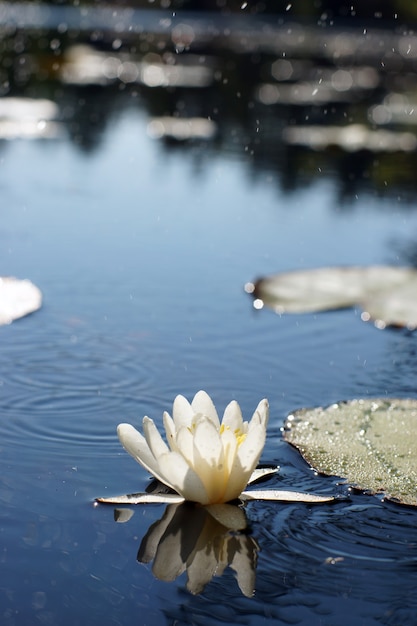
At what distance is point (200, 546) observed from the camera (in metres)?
1.49

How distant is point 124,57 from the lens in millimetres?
13750

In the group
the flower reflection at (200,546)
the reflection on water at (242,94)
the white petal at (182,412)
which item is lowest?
the flower reflection at (200,546)

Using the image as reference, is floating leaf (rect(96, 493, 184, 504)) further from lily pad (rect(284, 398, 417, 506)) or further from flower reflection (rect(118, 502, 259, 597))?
lily pad (rect(284, 398, 417, 506))

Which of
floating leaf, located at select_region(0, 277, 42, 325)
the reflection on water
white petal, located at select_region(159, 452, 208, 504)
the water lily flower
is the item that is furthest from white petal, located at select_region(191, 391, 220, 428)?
the reflection on water

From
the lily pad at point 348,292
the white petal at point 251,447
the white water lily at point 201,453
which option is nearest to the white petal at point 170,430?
the white water lily at point 201,453

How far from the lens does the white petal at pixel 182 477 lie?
153cm

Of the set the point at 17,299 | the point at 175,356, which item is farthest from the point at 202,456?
the point at 17,299

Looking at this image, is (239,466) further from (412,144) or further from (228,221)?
(412,144)

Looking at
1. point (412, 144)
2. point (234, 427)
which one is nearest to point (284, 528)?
point (234, 427)

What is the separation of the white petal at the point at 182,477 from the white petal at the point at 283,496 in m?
0.07

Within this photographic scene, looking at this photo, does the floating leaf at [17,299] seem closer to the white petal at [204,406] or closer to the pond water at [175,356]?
the pond water at [175,356]

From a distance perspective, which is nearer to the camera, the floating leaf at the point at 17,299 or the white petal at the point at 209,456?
the white petal at the point at 209,456

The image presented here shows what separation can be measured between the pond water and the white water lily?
0.20 ft

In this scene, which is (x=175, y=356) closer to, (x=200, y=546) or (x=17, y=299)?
(x=17, y=299)
